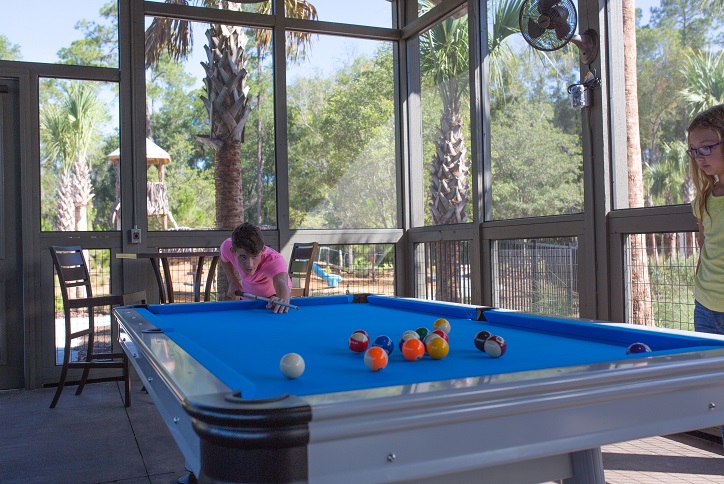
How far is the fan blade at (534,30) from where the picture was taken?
3781 mm

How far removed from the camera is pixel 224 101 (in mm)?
5621

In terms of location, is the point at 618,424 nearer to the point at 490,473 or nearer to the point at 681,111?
the point at 490,473

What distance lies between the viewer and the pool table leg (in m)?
1.61

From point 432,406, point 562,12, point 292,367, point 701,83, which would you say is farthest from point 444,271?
point 432,406

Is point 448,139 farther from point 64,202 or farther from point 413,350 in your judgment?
point 413,350

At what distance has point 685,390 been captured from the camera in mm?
1482

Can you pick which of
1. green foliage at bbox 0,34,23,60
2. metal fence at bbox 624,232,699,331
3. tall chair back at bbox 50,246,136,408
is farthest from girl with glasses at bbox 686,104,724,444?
green foliage at bbox 0,34,23,60

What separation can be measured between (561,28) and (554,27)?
1.8 inches

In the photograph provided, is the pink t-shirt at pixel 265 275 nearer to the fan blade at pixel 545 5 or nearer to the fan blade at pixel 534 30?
the fan blade at pixel 534 30

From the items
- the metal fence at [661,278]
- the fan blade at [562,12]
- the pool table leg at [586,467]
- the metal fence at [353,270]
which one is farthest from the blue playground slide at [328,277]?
the pool table leg at [586,467]

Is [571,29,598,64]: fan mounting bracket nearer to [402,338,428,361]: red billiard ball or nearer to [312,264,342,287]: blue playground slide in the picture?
[402,338,428,361]: red billiard ball

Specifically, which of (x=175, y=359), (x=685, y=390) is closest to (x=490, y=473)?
(x=685, y=390)

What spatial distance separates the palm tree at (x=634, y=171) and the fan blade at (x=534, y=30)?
0.46 m

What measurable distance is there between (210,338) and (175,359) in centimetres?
67
